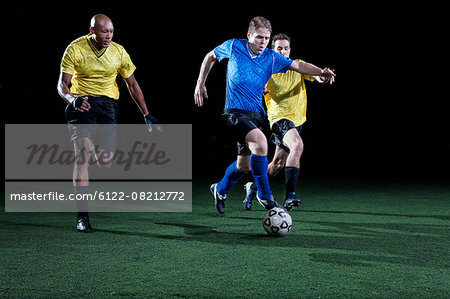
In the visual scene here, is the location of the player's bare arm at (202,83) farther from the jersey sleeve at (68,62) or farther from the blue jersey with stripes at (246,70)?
the jersey sleeve at (68,62)

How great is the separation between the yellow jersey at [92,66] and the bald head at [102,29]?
10cm

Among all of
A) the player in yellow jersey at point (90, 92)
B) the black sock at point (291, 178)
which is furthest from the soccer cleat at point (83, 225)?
the black sock at point (291, 178)

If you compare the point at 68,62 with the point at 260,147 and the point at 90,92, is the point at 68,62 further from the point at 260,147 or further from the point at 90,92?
the point at 260,147

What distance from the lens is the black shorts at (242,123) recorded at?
4152mm

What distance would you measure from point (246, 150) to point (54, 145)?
23.6ft

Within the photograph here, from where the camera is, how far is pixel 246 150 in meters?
4.50

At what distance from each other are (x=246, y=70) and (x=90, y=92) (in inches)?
46.7

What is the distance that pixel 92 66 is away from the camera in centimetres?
412

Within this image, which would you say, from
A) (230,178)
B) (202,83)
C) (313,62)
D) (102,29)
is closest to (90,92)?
(102,29)

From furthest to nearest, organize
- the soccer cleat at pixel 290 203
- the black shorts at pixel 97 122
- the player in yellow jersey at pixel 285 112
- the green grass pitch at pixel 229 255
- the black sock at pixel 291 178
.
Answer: the player in yellow jersey at pixel 285 112 < the black sock at pixel 291 178 < the soccer cleat at pixel 290 203 < the black shorts at pixel 97 122 < the green grass pitch at pixel 229 255

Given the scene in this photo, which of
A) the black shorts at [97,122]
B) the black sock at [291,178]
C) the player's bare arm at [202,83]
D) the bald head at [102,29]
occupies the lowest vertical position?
the black sock at [291,178]

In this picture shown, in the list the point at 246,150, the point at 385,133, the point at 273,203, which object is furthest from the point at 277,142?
the point at 385,133

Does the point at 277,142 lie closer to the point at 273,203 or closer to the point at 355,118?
the point at 273,203

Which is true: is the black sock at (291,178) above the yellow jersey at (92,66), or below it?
below
